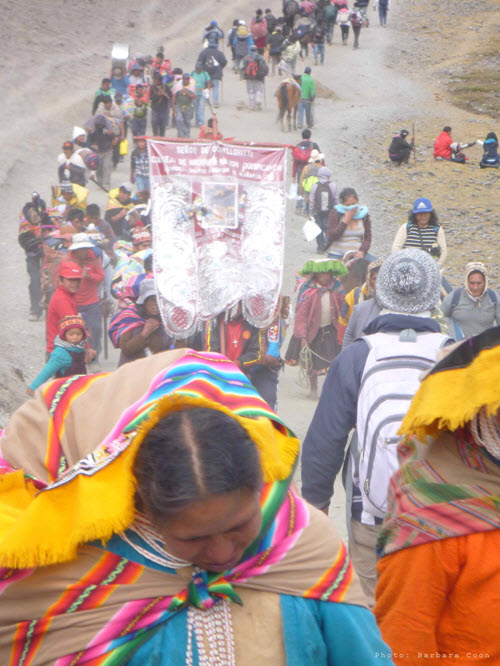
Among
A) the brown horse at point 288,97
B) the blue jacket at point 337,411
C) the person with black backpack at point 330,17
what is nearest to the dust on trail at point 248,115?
the brown horse at point 288,97

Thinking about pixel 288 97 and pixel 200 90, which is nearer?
pixel 200 90

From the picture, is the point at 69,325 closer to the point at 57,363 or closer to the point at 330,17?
the point at 57,363

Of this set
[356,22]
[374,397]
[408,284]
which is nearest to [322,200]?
[408,284]

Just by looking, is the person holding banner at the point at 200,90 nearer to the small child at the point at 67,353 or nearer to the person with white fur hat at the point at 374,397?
the small child at the point at 67,353

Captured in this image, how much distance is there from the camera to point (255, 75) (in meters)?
24.5

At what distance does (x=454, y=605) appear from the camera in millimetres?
2293

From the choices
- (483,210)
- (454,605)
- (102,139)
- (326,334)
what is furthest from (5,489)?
(483,210)

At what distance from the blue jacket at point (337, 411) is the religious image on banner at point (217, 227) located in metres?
3.67

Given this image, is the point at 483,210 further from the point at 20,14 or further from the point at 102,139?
the point at 20,14

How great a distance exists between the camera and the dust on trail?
52.5 feet

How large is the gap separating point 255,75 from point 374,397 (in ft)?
73.2

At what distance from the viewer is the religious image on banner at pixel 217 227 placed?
24.8 feet

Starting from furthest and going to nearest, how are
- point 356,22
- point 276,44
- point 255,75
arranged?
point 356,22 < point 276,44 < point 255,75

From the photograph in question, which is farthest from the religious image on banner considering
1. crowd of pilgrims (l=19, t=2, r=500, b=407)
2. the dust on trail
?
the dust on trail
